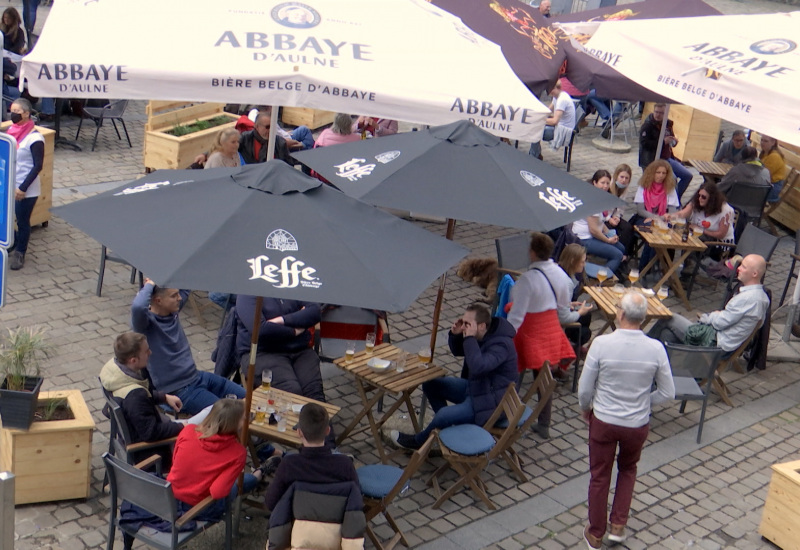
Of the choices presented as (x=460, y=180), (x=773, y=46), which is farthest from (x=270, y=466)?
(x=773, y=46)

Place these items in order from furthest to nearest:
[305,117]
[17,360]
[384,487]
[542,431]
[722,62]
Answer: [305,117] < [722,62] < [542,431] < [17,360] < [384,487]

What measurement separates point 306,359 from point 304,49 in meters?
2.42

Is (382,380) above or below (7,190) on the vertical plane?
below

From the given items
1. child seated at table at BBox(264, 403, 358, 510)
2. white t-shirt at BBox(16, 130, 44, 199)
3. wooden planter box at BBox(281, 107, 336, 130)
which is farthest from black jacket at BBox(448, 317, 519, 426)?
wooden planter box at BBox(281, 107, 336, 130)

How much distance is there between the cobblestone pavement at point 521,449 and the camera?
675cm

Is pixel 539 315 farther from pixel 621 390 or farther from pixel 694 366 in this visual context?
pixel 621 390

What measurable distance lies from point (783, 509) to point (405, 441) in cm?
283

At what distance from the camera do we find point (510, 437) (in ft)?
23.2

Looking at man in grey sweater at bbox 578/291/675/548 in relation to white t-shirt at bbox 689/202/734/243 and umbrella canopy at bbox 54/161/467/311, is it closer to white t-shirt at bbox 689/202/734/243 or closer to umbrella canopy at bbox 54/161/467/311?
umbrella canopy at bbox 54/161/467/311

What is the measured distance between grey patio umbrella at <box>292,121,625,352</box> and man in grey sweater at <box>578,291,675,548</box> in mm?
905

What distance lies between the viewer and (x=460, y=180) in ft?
23.3

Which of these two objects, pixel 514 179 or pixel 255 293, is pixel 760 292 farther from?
pixel 255 293

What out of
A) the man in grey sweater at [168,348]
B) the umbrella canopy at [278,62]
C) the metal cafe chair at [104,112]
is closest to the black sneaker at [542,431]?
the umbrella canopy at [278,62]

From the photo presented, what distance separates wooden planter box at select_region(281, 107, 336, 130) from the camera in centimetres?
1542
